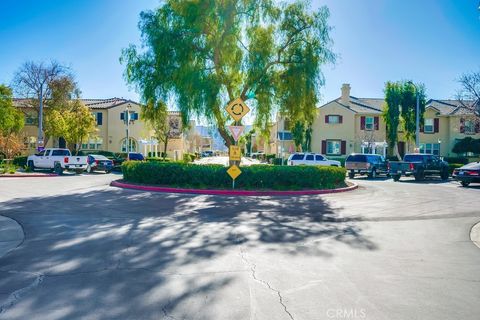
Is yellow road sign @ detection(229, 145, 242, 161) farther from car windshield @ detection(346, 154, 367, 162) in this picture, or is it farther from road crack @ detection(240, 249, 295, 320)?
car windshield @ detection(346, 154, 367, 162)

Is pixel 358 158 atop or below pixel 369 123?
below

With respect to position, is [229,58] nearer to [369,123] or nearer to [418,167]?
[418,167]

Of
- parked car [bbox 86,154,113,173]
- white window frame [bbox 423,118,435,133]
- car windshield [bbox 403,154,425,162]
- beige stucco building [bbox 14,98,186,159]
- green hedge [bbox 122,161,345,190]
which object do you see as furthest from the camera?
beige stucco building [bbox 14,98,186,159]

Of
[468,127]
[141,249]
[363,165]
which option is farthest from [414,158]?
[141,249]

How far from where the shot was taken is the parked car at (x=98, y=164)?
30844mm

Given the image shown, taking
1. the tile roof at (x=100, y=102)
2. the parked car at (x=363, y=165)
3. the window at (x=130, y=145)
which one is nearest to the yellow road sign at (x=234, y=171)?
the parked car at (x=363, y=165)

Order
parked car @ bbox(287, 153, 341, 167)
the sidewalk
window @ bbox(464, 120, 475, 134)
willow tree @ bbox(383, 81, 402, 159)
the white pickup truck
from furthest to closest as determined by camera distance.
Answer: window @ bbox(464, 120, 475, 134) < willow tree @ bbox(383, 81, 402, 159) < parked car @ bbox(287, 153, 341, 167) < the white pickup truck < the sidewalk

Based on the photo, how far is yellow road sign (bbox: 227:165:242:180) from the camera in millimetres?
16094

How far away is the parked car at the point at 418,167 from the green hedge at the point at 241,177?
34.6ft

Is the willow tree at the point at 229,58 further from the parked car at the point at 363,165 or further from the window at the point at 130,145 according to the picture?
the window at the point at 130,145

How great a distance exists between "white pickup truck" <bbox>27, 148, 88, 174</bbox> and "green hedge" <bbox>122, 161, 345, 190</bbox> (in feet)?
42.4

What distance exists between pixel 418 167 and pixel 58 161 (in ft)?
84.5

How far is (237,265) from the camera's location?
228 inches

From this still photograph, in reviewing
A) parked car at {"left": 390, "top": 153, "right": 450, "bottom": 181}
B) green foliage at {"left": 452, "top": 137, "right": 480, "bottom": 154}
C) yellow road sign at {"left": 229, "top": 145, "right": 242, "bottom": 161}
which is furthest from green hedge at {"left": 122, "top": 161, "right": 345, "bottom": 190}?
green foliage at {"left": 452, "top": 137, "right": 480, "bottom": 154}
